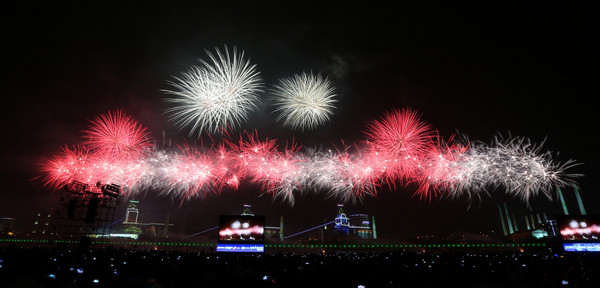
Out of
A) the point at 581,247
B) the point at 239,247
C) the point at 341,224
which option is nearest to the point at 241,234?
the point at 239,247

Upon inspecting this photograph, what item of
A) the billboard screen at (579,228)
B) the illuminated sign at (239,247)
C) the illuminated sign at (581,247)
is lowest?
the illuminated sign at (581,247)

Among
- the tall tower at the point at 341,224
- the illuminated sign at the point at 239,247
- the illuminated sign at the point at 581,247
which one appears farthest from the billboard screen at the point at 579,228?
the tall tower at the point at 341,224

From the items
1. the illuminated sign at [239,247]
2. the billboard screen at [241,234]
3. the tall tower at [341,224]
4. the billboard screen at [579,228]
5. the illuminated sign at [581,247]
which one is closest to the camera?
the illuminated sign at [581,247]

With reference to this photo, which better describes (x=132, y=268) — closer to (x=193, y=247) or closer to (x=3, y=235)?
(x=193, y=247)

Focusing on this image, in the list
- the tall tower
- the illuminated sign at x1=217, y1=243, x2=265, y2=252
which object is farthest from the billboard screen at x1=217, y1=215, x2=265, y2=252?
the tall tower

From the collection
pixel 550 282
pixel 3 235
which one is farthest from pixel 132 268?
pixel 3 235

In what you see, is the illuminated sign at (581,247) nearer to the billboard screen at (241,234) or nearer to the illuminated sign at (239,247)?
the billboard screen at (241,234)

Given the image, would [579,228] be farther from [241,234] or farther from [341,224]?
[341,224]

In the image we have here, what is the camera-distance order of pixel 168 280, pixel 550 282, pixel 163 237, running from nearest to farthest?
1. pixel 550 282
2. pixel 168 280
3. pixel 163 237

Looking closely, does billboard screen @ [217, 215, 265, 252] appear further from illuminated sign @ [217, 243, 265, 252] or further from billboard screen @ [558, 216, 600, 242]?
billboard screen @ [558, 216, 600, 242]
